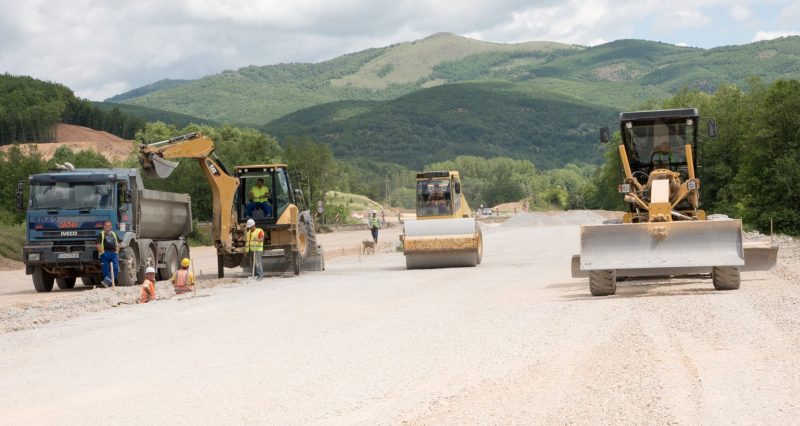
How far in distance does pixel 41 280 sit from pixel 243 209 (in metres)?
5.98

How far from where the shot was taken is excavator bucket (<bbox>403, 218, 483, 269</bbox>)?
31328mm

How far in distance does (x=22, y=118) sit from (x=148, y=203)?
472 ft

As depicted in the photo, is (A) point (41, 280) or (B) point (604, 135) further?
(A) point (41, 280)

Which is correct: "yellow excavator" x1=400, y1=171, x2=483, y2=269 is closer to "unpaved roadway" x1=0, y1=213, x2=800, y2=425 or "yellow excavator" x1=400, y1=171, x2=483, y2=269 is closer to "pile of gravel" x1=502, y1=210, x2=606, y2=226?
"unpaved roadway" x1=0, y1=213, x2=800, y2=425

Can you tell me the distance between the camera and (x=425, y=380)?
34.9 feet

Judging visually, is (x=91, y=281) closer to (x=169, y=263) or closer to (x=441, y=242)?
(x=169, y=263)

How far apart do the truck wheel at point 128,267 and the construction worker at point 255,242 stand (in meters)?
3.10

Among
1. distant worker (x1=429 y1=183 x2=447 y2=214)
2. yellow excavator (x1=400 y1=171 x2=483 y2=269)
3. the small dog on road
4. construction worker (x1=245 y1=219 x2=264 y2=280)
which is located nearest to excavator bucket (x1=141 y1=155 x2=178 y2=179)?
construction worker (x1=245 y1=219 x2=264 y2=280)

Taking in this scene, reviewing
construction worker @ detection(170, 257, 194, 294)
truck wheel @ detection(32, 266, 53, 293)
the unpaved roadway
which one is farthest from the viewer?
truck wheel @ detection(32, 266, 53, 293)

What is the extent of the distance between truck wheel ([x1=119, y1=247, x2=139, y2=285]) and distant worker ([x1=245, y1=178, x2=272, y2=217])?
3.68 metres

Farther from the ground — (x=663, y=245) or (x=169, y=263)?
(x=663, y=245)

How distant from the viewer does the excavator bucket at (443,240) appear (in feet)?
103

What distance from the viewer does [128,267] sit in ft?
90.3

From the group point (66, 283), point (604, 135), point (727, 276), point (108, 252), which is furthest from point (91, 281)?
point (727, 276)
